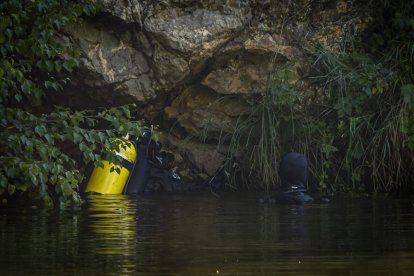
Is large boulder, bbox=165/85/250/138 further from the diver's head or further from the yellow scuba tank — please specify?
the diver's head

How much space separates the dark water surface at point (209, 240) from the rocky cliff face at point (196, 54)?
8.14 feet

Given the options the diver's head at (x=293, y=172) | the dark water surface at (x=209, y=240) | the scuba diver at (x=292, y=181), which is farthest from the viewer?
the diver's head at (x=293, y=172)

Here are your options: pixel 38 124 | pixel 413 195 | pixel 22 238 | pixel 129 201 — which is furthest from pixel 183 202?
pixel 22 238

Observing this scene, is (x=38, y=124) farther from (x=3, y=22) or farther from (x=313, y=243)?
(x=313, y=243)

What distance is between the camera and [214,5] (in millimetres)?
10703

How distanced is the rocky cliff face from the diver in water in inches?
82.6

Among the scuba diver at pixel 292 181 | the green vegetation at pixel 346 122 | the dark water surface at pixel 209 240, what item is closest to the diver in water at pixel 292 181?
the scuba diver at pixel 292 181

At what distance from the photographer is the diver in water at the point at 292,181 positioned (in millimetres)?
8970

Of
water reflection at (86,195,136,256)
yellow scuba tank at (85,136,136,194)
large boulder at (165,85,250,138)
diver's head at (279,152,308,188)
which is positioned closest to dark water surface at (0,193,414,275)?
water reflection at (86,195,136,256)

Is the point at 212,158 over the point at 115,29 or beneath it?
beneath

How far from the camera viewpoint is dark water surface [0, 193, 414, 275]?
427cm

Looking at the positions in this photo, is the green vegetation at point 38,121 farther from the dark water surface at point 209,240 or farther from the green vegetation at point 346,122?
the green vegetation at point 346,122

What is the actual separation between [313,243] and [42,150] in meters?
2.99

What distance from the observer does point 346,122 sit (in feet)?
34.8
